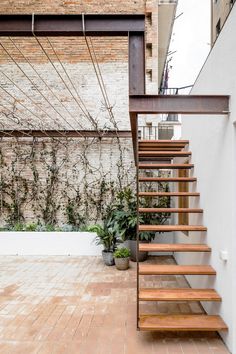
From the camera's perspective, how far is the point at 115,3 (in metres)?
8.15

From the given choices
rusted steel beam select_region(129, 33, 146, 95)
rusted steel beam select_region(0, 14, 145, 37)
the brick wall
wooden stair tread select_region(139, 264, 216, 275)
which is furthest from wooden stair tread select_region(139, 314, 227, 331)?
the brick wall

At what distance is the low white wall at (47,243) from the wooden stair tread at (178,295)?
3936 millimetres

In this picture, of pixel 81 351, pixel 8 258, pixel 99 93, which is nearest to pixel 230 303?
pixel 81 351

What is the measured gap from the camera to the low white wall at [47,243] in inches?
278

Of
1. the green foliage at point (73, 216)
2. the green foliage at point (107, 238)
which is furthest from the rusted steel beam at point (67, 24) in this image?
the green foliage at point (73, 216)

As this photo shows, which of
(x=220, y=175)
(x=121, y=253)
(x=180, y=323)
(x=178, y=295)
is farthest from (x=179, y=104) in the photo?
(x=121, y=253)

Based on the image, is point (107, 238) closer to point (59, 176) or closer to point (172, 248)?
point (59, 176)

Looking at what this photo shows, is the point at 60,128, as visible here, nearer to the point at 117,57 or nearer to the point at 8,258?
the point at 117,57

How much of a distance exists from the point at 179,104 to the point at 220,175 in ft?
2.80

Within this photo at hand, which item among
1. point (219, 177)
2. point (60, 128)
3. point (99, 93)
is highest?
point (99, 93)

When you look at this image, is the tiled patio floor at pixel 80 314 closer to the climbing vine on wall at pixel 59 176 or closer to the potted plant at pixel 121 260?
the potted plant at pixel 121 260

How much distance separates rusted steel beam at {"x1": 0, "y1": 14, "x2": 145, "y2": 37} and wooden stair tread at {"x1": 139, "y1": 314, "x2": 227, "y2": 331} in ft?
9.22

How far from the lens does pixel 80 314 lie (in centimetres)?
371

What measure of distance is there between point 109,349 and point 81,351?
257 mm
